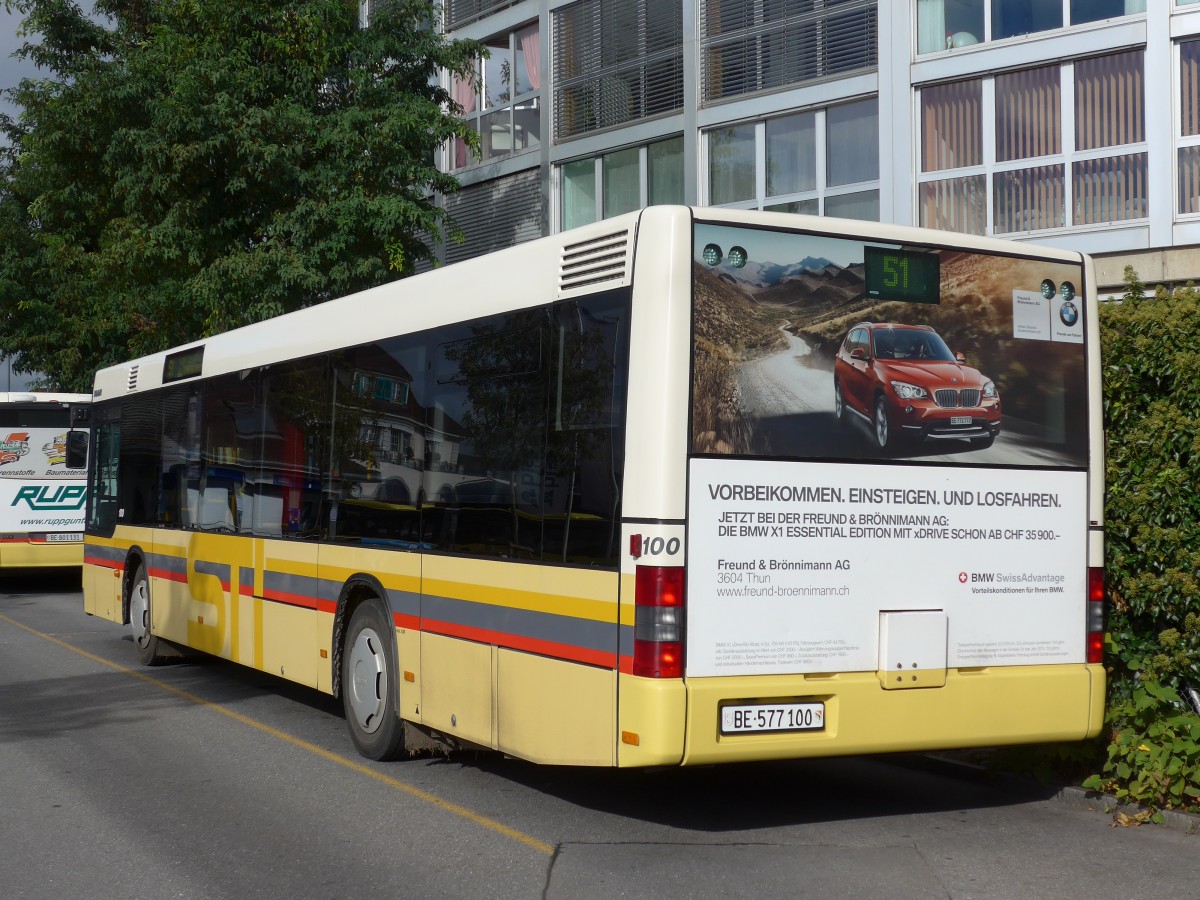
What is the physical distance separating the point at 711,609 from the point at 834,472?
2.93 feet

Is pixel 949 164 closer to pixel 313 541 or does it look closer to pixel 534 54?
pixel 534 54

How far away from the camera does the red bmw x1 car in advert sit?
6891 mm

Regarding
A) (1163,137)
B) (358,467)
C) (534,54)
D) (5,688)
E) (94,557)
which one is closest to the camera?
(358,467)

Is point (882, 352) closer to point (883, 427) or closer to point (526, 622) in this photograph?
point (883, 427)

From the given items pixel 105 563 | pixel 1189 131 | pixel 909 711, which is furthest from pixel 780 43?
pixel 909 711

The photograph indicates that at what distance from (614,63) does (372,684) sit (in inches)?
712

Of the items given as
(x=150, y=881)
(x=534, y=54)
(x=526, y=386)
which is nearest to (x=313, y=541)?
(x=526, y=386)

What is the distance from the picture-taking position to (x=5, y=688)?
12492mm

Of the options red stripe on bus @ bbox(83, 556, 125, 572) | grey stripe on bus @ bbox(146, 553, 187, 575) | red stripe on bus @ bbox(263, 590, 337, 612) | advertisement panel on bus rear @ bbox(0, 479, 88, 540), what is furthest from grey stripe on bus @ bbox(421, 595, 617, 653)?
advertisement panel on bus rear @ bbox(0, 479, 88, 540)

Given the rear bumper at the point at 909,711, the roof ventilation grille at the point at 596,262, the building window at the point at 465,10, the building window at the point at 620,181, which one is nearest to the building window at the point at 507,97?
the building window at the point at 465,10

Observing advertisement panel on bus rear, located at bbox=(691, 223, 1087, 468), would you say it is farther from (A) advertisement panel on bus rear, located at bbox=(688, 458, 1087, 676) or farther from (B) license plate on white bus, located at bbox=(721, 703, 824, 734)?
(B) license plate on white bus, located at bbox=(721, 703, 824, 734)

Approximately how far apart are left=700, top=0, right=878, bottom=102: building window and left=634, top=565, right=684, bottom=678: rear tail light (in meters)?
16.0

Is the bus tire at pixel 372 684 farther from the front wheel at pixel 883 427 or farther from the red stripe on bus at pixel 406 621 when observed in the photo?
the front wheel at pixel 883 427

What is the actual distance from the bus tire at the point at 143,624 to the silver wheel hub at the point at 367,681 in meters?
5.03
